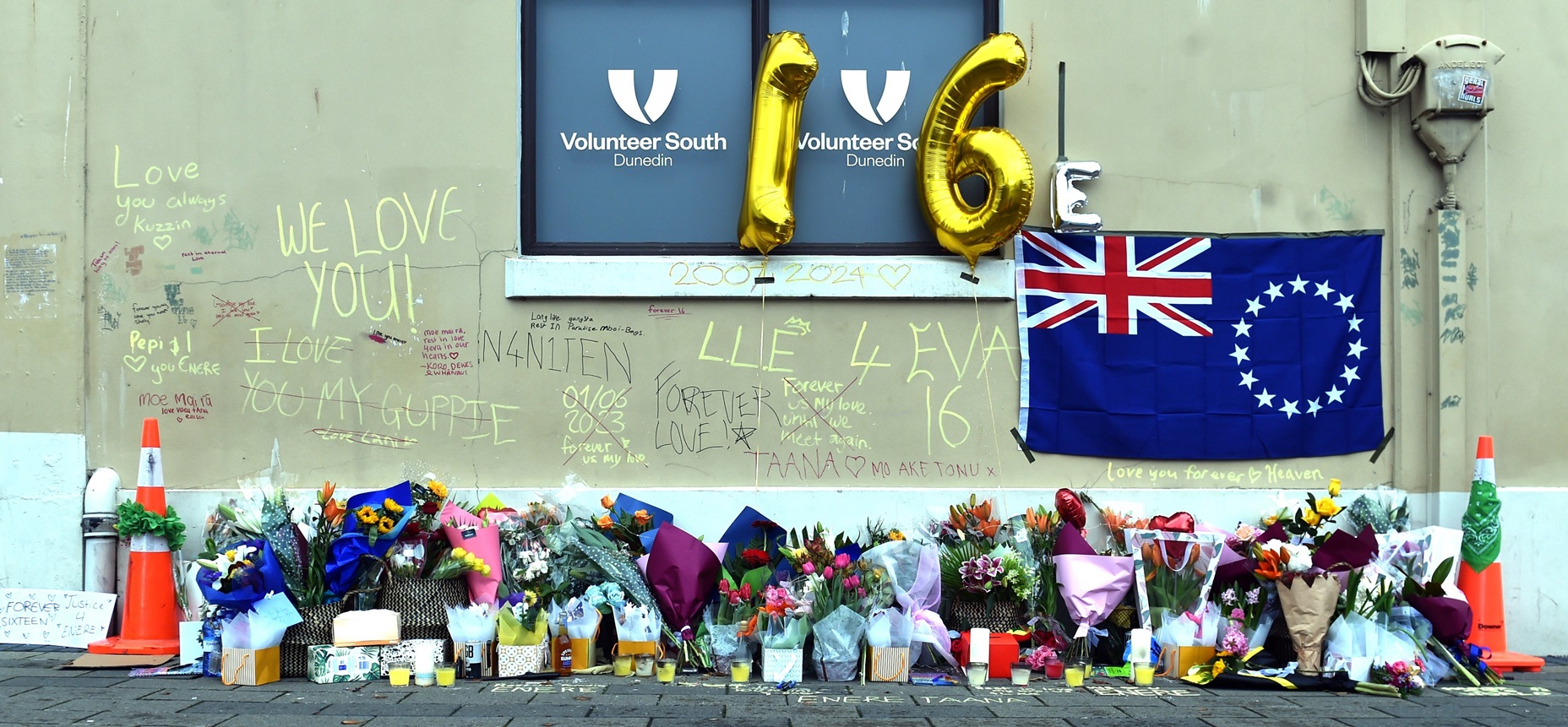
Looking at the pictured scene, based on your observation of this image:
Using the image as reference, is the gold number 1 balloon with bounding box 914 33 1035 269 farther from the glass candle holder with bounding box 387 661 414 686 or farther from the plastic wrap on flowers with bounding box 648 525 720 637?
the glass candle holder with bounding box 387 661 414 686

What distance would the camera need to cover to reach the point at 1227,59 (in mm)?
7211

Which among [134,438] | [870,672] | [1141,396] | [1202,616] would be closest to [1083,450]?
[1141,396]

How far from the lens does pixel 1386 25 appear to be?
23.4 ft

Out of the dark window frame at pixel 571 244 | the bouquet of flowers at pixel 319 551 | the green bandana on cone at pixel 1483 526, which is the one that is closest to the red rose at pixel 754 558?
the dark window frame at pixel 571 244

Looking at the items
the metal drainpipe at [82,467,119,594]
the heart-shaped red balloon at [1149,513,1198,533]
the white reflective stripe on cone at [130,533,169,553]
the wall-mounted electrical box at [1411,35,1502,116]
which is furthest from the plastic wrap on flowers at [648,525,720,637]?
the wall-mounted electrical box at [1411,35,1502,116]

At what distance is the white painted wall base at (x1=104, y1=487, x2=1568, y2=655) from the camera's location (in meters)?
6.93

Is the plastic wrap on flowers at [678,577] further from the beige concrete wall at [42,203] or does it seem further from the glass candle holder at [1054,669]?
the beige concrete wall at [42,203]

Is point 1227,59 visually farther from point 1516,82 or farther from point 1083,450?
point 1083,450

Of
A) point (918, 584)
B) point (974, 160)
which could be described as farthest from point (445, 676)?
point (974, 160)

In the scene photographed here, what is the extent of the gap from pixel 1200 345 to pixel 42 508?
271 inches

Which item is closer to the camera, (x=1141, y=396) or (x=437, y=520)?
(x=437, y=520)

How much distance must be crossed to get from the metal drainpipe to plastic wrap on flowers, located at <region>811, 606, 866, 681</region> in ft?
13.3

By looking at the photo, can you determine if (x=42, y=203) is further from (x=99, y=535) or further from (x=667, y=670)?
(x=667, y=670)

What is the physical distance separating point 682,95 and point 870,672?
3589mm
